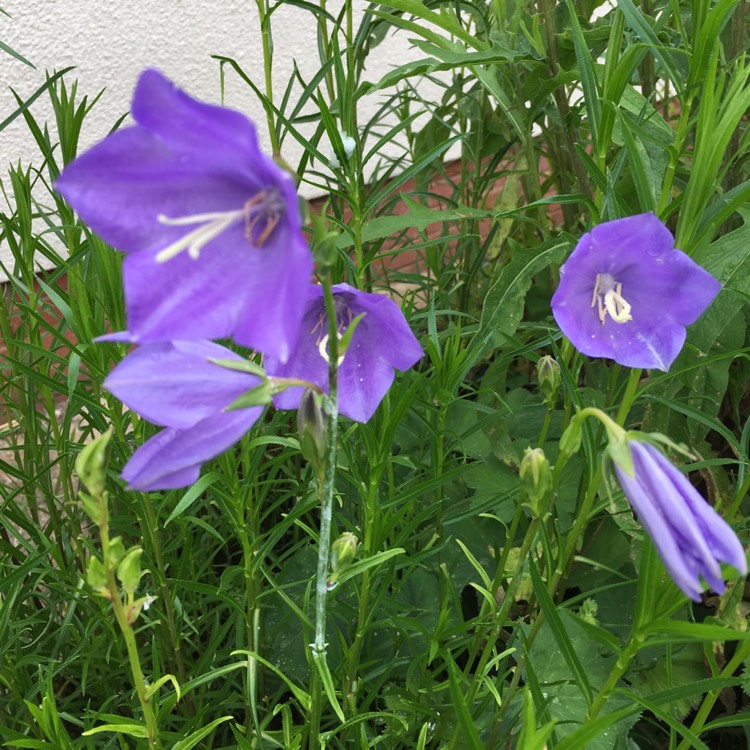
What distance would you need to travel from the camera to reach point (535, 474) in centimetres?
60

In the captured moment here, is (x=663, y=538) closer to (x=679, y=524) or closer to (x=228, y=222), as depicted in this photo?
(x=679, y=524)

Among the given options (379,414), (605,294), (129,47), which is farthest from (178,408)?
(129,47)

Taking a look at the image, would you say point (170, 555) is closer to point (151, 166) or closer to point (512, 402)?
point (512, 402)

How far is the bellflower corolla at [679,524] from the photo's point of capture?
47cm

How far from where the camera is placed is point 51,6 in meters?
1.98

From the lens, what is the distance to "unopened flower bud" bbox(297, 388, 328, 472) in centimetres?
55

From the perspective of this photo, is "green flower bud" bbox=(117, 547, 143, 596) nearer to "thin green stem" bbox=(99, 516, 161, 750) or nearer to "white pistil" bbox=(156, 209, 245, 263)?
"thin green stem" bbox=(99, 516, 161, 750)

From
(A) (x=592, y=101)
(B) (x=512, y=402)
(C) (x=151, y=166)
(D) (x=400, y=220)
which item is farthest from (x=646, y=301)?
(C) (x=151, y=166)

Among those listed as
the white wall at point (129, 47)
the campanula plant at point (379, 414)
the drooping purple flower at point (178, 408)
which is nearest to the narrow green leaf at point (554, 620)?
the campanula plant at point (379, 414)

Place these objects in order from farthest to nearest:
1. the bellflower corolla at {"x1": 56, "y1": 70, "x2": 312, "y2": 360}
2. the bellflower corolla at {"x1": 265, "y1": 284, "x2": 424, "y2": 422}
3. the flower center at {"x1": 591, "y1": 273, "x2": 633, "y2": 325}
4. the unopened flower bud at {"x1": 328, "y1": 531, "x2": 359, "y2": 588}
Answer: the flower center at {"x1": 591, "y1": 273, "x2": 633, "y2": 325}, the bellflower corolla at {"x1": 265, "y1": 284, "x2": 424, "y2": 422}, the unopened flower bud at {"x1": 328, "y1": 531, "x2": 359, "y2": 588}, the bellflower corolla at {"x1": 56, "y1": 70, "x2": 312, "y2": 360}

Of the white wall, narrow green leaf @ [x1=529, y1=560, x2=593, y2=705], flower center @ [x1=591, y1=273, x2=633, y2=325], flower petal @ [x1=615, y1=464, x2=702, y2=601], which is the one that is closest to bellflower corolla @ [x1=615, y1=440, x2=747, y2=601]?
flower petal @ [x1=615, y1=464, x2=702, y2=601]

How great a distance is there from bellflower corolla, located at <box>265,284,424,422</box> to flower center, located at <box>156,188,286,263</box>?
221mm

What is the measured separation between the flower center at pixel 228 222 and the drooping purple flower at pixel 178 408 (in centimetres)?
9

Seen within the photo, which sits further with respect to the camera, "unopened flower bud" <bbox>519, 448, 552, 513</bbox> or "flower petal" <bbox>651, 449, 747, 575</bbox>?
"unopened flower bud" <bbox>519, 448, 552, 513</bbox>
